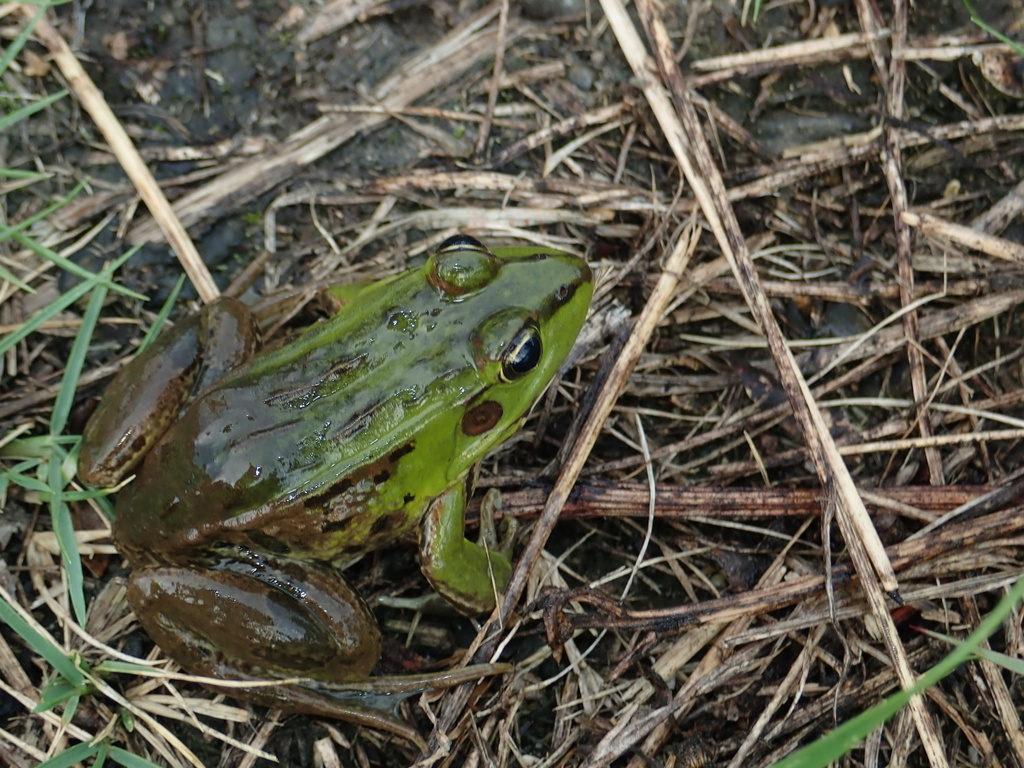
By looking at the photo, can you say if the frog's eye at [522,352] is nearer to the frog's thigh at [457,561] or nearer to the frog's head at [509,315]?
the frog's head at [509,315]

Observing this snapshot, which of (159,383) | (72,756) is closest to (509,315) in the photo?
(159,383)

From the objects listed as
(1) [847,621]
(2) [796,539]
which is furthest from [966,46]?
(1) [847,621]

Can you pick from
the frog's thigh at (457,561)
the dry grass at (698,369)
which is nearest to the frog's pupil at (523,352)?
the dry grass at (698,369)

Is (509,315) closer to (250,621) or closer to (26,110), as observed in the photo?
(250,621)

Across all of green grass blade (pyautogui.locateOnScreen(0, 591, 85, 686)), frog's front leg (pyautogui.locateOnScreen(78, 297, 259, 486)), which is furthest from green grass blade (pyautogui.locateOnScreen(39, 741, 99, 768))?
frog's front leg (pyautogui.locateOnScreen(78, 297, 259, 486))

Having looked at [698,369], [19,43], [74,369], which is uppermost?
[19,43]

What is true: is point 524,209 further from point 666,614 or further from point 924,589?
point 924,589
